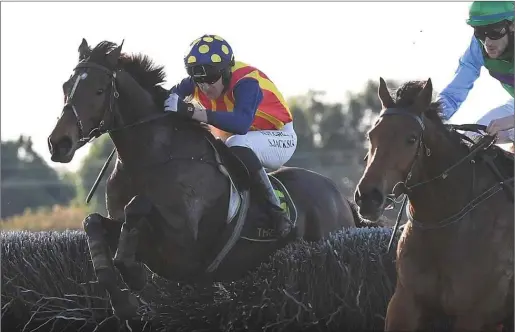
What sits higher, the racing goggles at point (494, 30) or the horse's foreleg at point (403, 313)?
the racing goggles at point (494, 30)

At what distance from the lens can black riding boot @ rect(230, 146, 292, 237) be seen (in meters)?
6.43

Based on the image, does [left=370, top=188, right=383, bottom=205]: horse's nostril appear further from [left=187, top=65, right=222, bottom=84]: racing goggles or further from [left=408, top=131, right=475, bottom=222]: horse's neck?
[left=187, top=65, right=222, bottom=84]: racing goggles

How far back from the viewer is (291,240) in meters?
6.81

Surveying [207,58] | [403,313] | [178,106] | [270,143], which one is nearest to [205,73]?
[207,58]

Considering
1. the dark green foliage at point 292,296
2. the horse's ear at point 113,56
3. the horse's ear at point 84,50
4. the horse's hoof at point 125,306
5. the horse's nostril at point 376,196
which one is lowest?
the dark green foliage at point 292,296

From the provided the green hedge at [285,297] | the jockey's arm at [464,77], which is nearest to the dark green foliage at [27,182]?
the green hedge at [285,297]

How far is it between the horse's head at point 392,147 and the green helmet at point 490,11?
0.79m

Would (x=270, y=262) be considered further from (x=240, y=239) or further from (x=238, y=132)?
(x=238, y=132)

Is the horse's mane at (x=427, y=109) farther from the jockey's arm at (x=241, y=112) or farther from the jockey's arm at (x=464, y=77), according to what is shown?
the jockey's arm at (x=241, y=112)

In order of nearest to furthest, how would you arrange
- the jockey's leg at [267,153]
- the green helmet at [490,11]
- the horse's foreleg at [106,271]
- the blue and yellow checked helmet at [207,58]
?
1. the green helmet at [490,11]
2. the horse's foreleg at [106,271]
3. the blue and yellow checked helmet at [207,58]
4. the jockey's leg at [267,153]

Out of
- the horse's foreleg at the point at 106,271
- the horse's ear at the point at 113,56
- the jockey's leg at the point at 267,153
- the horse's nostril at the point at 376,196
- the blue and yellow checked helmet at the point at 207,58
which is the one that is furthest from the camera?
the jockey's leg at the point at 267,153

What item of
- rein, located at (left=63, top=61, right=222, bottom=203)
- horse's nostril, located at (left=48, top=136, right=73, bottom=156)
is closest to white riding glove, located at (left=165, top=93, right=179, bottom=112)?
rein, located at (left=63, top=61, right=222, bottom=203)

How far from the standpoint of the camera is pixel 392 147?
4.64 m

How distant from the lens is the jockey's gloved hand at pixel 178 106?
6168mm
